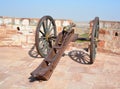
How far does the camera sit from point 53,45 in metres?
5.98

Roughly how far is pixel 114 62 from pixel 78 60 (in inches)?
39.3

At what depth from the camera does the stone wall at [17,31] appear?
824 cm

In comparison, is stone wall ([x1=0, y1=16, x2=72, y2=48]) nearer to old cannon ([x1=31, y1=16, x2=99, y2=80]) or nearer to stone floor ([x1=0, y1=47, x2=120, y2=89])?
stone floor ([x1=0, y1=47, x2=120, y2=89])

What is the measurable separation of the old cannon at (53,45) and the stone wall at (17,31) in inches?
44.7

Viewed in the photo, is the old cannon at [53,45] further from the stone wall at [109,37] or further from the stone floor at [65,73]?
the stone wall at [109,37]

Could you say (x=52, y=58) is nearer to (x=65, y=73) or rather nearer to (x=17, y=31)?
(x=65, y=73)

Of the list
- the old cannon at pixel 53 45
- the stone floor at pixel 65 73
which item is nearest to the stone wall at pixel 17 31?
the stone floor at pixel 65 73

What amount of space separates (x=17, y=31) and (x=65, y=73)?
3.44 m

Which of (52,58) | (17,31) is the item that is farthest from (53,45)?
(17,31)

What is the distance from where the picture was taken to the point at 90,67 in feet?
19.9

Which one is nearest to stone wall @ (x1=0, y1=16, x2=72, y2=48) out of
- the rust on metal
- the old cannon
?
the old cannon

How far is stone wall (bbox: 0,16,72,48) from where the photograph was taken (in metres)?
8.24

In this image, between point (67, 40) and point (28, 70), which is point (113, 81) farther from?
point (28, 70)

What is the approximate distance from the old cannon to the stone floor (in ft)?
0.79
